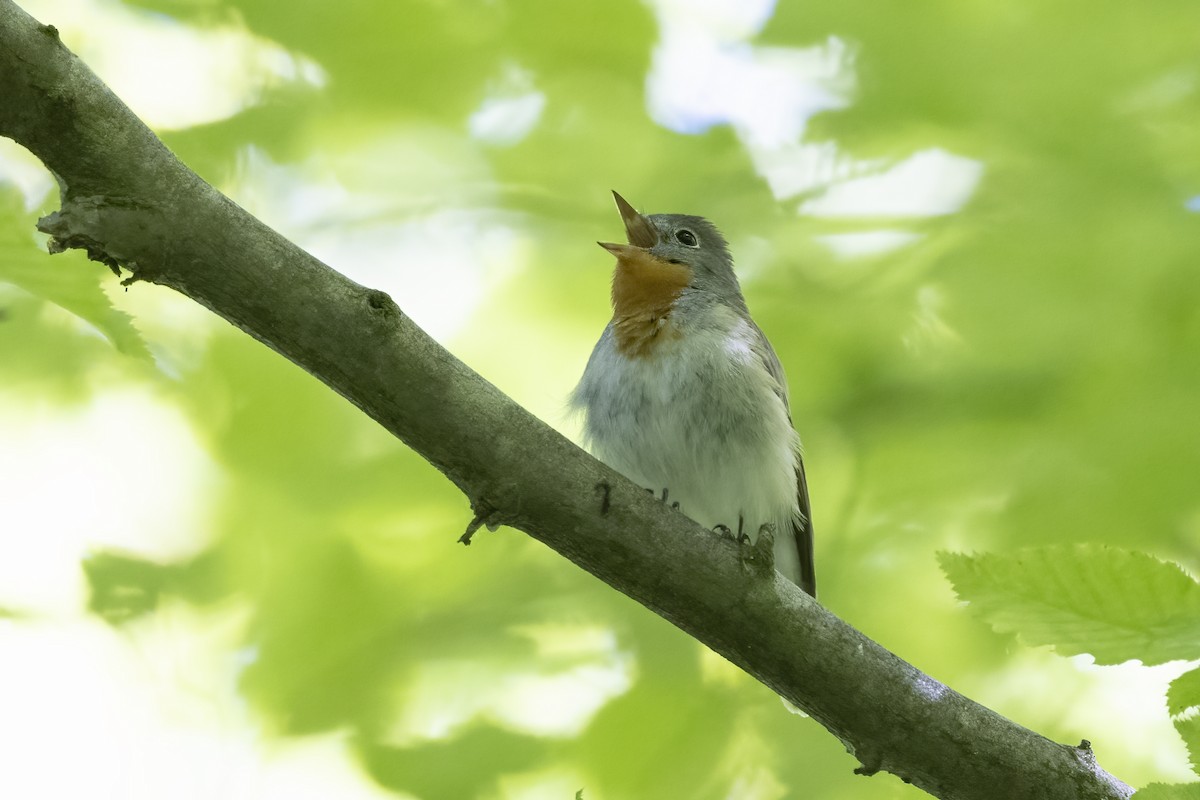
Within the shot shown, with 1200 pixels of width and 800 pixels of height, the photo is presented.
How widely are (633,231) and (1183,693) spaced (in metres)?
4.95

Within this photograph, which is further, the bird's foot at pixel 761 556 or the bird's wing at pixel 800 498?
the bird's wing at pixel 800 498

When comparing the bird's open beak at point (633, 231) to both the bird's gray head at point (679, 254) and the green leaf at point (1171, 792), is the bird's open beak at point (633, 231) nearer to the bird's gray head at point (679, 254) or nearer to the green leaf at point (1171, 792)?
the bird's gray head at point (679, 254)

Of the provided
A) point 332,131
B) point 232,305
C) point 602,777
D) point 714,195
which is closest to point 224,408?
point 332,131

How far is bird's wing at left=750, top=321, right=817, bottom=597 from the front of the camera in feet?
18.4

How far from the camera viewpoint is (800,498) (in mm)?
5867

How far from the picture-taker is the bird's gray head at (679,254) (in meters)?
5.93

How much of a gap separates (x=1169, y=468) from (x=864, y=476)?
1216 millimetres

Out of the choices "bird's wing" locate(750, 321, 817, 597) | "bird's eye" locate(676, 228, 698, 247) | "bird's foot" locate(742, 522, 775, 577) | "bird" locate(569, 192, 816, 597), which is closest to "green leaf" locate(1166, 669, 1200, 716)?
"bird's foot" locate(742, 522, 775, 577)

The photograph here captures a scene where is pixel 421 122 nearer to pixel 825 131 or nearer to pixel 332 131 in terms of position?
pixel 332 131

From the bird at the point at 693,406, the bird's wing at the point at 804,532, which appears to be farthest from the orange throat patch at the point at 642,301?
the bird's wing at the point at 804,532

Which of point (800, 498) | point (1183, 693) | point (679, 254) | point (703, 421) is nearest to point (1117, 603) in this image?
point (1183, 693)

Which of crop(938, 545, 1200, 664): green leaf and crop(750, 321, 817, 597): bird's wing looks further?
crop(750, 321, 817, 597): bird's wing

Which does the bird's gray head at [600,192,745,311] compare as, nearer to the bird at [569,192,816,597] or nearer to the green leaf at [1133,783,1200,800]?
the bird at [569,192,816,597]

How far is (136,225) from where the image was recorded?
3.02 metres
